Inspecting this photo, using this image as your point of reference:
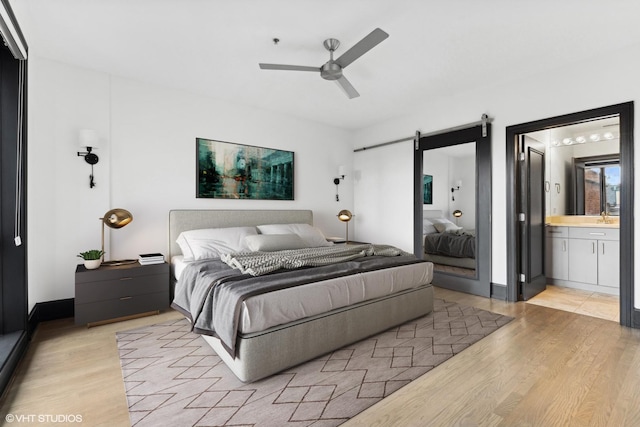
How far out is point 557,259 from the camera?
4555mm

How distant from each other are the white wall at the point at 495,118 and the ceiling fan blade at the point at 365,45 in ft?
7.50

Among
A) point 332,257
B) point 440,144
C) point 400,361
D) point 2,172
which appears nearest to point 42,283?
point 2,172

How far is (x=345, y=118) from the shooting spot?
16.8 ft

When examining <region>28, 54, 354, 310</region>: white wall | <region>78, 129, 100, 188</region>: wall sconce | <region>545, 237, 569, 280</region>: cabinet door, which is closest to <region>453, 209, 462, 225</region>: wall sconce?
<region>545, 237, 569, 280</region>: cabinet door

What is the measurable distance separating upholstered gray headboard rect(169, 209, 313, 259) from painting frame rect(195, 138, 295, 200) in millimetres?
259

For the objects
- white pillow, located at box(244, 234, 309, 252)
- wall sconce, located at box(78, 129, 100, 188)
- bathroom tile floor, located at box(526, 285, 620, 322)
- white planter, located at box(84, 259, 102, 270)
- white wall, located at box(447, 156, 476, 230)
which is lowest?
bathroom tile floor, located at box(526, 285, 620, 322)

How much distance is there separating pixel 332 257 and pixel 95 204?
269 cm

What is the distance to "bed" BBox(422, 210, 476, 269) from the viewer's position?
421cm

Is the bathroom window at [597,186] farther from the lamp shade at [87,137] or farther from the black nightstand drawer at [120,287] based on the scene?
the lamp shade at [87,137]

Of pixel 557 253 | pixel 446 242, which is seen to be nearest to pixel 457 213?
pixel 446 242

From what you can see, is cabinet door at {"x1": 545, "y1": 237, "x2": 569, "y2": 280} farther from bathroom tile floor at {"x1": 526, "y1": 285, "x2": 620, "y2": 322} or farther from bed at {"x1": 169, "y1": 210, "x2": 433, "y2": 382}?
bed at {"x1": 169, "y1": 210, "x2": 433, "y2": 382}

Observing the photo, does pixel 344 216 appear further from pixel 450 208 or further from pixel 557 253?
pixel 557 253

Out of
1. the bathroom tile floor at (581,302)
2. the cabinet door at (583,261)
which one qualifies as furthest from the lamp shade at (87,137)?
the cabinet door at (583,261)

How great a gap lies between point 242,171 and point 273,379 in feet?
10.1
